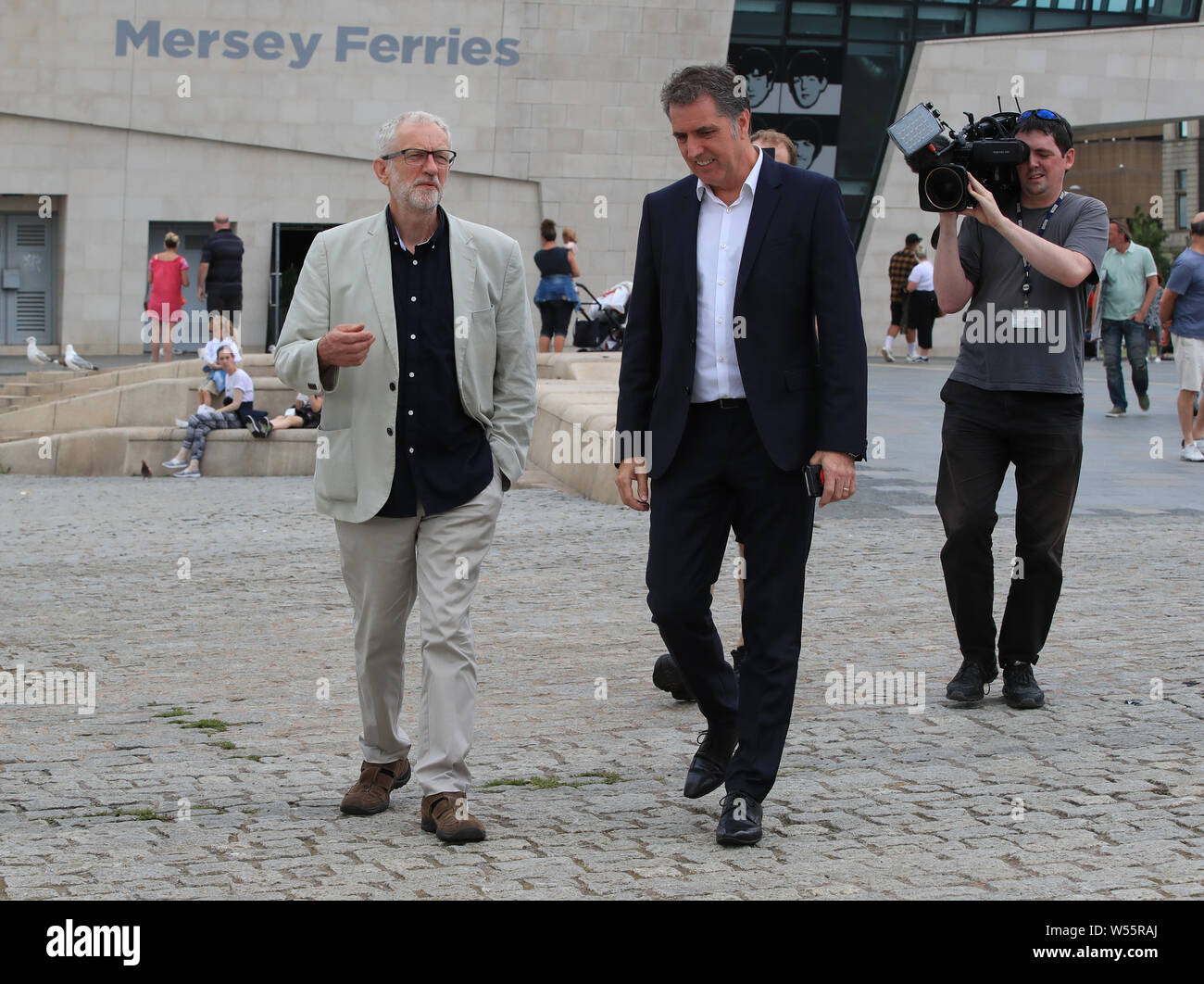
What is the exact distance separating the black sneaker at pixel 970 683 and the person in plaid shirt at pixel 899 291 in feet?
74.8

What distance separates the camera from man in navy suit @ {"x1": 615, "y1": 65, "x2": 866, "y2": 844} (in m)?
4.71

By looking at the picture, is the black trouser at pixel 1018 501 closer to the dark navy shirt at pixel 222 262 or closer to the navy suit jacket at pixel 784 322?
the navy suit jacket at pixel 784 322

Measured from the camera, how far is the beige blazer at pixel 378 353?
4922 mm

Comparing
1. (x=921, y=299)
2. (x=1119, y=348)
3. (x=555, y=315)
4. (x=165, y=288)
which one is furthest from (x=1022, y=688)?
(x=165, y=288)

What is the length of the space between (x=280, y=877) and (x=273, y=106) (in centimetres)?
2951

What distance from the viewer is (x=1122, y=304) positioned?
700 inches

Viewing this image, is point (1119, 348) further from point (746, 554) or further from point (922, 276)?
point (746, 554)

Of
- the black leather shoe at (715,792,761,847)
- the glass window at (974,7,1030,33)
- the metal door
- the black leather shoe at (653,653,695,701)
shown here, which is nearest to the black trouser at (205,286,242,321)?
the metal door

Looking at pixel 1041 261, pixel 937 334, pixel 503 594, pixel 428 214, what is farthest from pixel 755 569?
pixel 937 334

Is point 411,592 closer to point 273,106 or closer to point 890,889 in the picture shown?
point 890,889

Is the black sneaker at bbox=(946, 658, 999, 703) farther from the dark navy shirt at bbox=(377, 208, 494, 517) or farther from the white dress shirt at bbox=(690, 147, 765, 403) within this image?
the dark navy shirt at bbox=(377, 208, 494, 517)

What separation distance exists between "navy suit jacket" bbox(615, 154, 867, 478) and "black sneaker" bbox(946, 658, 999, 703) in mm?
1923

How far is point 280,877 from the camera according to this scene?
4.36m

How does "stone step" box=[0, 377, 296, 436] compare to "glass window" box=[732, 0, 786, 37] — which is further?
"glass window" box=[732, 0, 786, 37]
